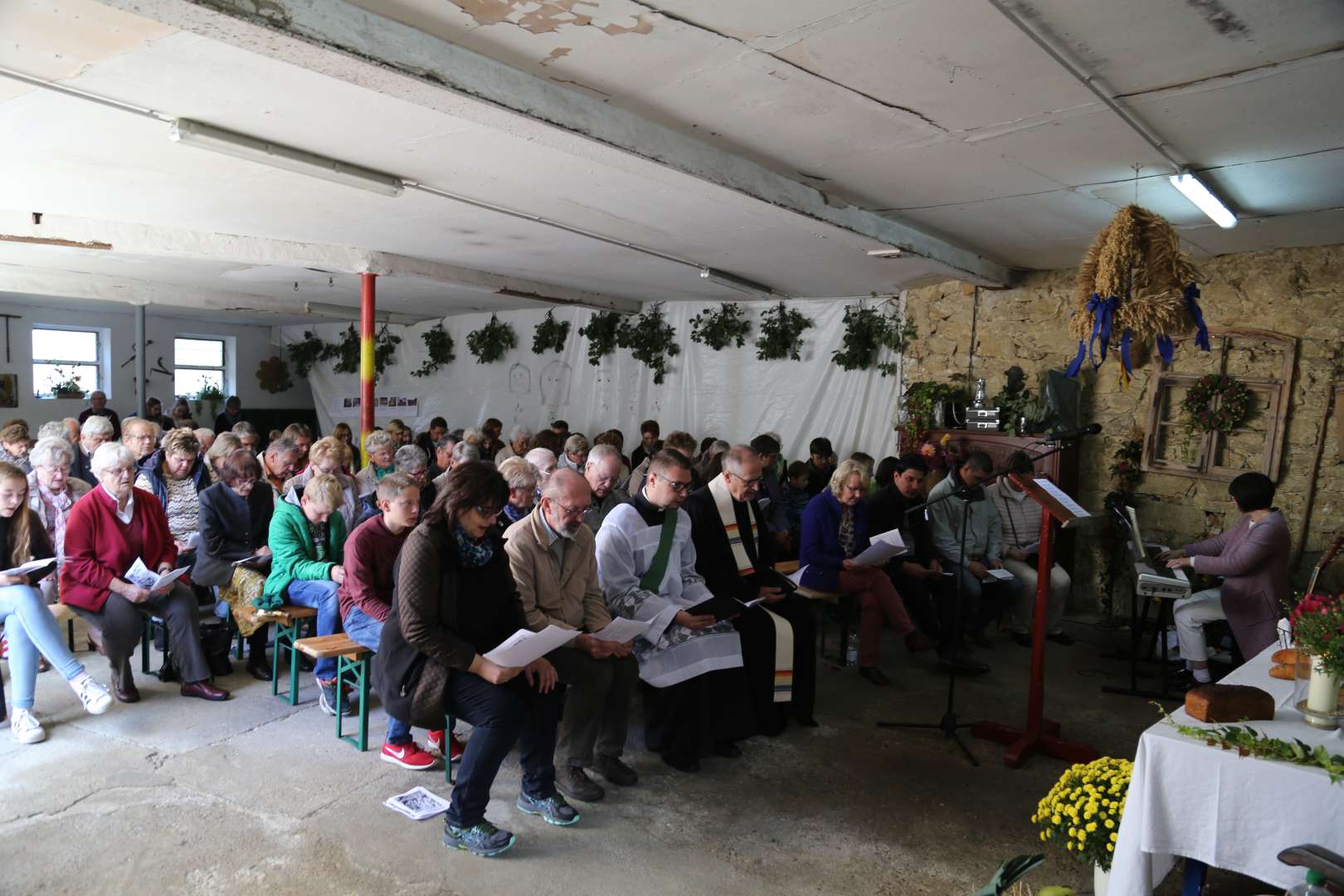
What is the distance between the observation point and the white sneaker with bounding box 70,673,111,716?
3998 mm

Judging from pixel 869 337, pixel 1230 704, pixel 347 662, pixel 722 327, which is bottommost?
pixel 347 662

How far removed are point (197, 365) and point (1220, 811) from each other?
16177 millimetres

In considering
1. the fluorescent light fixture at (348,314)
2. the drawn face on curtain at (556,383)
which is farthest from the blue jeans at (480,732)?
the fluorescent light fixture at (348,314)

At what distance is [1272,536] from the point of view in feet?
15.3

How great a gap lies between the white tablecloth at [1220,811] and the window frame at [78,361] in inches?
571

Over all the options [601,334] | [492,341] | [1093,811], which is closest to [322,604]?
[1093,811]

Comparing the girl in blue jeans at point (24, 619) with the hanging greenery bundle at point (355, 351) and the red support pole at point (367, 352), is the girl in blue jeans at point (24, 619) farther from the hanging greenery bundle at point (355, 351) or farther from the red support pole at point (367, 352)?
the hanging greenery bundle at point (355, 351)

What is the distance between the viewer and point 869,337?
8.64 meters

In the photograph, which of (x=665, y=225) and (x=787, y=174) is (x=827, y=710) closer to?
(x=787, y=174)

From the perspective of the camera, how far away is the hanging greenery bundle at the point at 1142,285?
3871mm

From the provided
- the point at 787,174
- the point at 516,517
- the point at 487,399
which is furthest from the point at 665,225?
the point at 487,399

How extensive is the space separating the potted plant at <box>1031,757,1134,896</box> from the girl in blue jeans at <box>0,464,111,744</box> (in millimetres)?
4074

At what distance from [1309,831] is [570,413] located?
10.1 m

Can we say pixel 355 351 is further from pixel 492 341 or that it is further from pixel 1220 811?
pixel 1220 811
